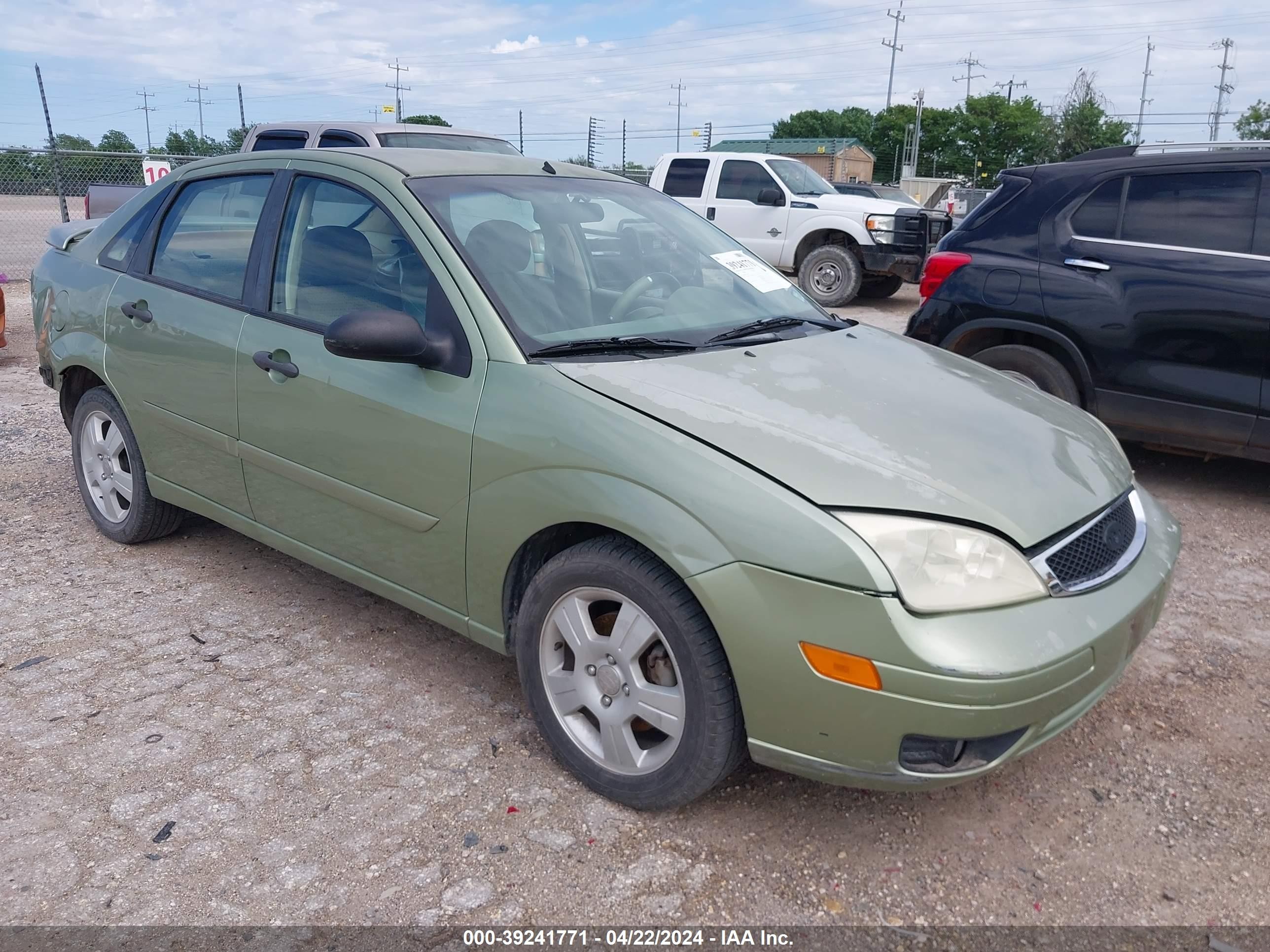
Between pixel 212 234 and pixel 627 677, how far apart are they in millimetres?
2481

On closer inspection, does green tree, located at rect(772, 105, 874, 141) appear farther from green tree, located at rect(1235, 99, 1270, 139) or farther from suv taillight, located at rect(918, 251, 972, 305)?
suv taillight, located at rect(918, 251, 972, 305)

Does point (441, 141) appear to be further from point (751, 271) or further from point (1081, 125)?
point (1081, 125)

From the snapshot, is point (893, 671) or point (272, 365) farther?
point (272, 365)

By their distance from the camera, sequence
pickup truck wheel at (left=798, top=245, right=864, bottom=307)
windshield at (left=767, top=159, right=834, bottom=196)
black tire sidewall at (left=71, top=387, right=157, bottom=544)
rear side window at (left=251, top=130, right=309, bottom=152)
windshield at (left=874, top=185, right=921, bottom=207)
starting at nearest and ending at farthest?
black tire sidewall at (left=71, top=387, right=157, bottom=544) → rear side window at (left=251, top=130, right=309, bottom=152) → pickup truck wheel at (left=798, top=245, right=864, bottom=307) → windshield at (left=767, top=159, right=834, bottom=196) → windshield at (left=874, top=185, right=921, bottom=207)

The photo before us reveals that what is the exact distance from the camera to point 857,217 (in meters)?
12.8

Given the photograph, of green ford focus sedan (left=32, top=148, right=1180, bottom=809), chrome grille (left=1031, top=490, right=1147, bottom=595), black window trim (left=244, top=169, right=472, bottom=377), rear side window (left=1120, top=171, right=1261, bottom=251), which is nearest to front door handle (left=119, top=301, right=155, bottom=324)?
green ford focus sedan (left=32, top=148, right=1180, bottom=809)

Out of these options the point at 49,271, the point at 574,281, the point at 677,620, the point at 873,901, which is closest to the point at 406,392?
the point at 574,281

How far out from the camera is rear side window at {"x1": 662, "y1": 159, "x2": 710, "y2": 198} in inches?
548

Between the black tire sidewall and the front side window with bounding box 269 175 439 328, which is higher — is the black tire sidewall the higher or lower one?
the lower one

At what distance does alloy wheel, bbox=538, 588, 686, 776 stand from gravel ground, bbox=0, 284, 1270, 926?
178mm

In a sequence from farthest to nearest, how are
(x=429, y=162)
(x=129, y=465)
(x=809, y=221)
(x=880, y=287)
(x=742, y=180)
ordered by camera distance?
(x=880, y=287) → (x=742, y=180) → (x=809, y=221) → (x=129, y=465) → (x=429, y=162)

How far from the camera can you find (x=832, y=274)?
43.2 feet

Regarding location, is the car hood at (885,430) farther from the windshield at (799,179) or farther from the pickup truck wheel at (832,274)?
the windshield at (799,179)

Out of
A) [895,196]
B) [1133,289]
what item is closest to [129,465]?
[1133,289]
